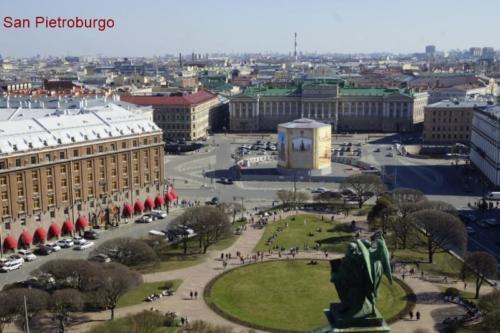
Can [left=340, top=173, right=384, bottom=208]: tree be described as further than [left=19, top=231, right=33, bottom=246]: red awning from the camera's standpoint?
Yes

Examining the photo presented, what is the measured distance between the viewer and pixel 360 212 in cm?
9150

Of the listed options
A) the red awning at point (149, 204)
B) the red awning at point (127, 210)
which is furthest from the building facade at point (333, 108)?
the red awning at point (127, 210)

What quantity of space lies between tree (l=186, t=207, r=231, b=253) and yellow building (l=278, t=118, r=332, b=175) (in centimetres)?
4970

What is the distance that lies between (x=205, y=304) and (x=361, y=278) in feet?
120

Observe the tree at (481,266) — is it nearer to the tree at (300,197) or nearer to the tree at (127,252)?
the tree at (127,252)

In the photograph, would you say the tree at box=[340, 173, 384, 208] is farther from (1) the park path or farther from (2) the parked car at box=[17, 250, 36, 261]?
(2) the parked car at box=[17, 250, 36, 261]

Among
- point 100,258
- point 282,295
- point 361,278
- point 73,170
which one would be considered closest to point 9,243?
point 73,170

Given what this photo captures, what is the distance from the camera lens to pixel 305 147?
121688 mm

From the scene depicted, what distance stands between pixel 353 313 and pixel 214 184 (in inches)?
3685

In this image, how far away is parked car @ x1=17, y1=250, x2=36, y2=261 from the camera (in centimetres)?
7112

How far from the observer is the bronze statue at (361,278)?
2178 centimetres

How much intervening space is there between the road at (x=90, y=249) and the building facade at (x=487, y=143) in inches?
2200

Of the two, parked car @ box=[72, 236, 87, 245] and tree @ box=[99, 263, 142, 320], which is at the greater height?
tree @ box=[99, 263, 142, 320]

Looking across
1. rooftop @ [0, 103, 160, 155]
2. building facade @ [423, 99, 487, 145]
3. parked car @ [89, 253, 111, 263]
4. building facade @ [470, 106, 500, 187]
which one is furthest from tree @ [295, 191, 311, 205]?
building facade @ [423, 99, 487, 145]
